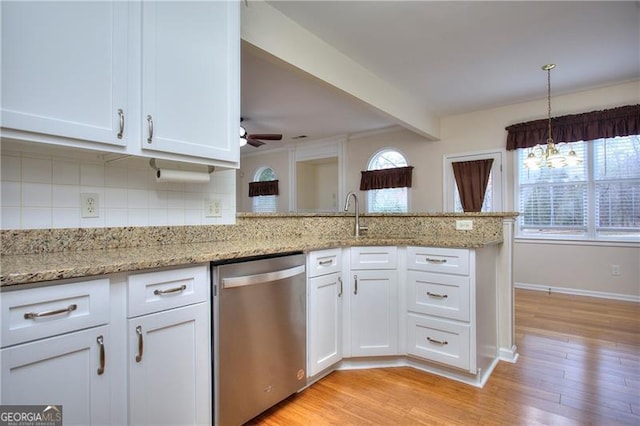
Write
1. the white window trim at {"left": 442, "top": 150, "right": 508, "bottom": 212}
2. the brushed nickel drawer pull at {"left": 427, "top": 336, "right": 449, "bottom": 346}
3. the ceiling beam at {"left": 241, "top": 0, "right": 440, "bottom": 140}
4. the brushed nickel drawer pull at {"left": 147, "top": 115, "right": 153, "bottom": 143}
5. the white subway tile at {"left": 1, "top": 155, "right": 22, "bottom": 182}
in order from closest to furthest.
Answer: the white subway tile at {"left": 1, "top": 155, "right": 22, "bottom": 182}
the brushed nickel drawer pull at {"left": 147, "top": 115, "right": 153, "bottom": 143}
the brushed nickel drawer pull at {"left": 427, "top": 336, "right": 449, "bottom": 346}
the ceiling beam at {"left": 241, "top": 0, "right": 440, "bottom": 140}
the white window trim at {"left": 442, "top": 150, "right": 508, "bottom": 212}

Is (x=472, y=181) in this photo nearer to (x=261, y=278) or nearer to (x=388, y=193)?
(x=388, y=193)

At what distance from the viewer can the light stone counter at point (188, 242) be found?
106cm

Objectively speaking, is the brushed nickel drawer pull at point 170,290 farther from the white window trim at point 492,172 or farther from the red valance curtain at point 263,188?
the red valance curtain at point 263,188

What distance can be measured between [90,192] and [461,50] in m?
3.13

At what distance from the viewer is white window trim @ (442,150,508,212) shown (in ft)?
14.8

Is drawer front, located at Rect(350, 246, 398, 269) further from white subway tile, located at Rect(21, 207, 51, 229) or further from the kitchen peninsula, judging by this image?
white subway tile, located at Rect(21, 207, 51, 229)

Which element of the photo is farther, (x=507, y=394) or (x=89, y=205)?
(x=507, y=394)

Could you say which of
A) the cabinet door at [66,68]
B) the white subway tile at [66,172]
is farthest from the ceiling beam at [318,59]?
the white subway tile at [66,172]

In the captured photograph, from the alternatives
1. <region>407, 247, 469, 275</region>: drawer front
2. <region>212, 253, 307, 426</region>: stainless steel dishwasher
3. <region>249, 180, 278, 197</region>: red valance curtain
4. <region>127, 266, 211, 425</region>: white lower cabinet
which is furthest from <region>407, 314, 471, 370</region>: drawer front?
<region>249, 180, 278, 197</region>: red valance curtain

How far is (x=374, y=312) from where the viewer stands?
2.13 meters

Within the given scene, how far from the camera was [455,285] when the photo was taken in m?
1.95

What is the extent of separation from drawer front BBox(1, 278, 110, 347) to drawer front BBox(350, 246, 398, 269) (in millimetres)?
1399

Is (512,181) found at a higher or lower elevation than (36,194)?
higher

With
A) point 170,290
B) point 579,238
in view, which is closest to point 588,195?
point 579,238
